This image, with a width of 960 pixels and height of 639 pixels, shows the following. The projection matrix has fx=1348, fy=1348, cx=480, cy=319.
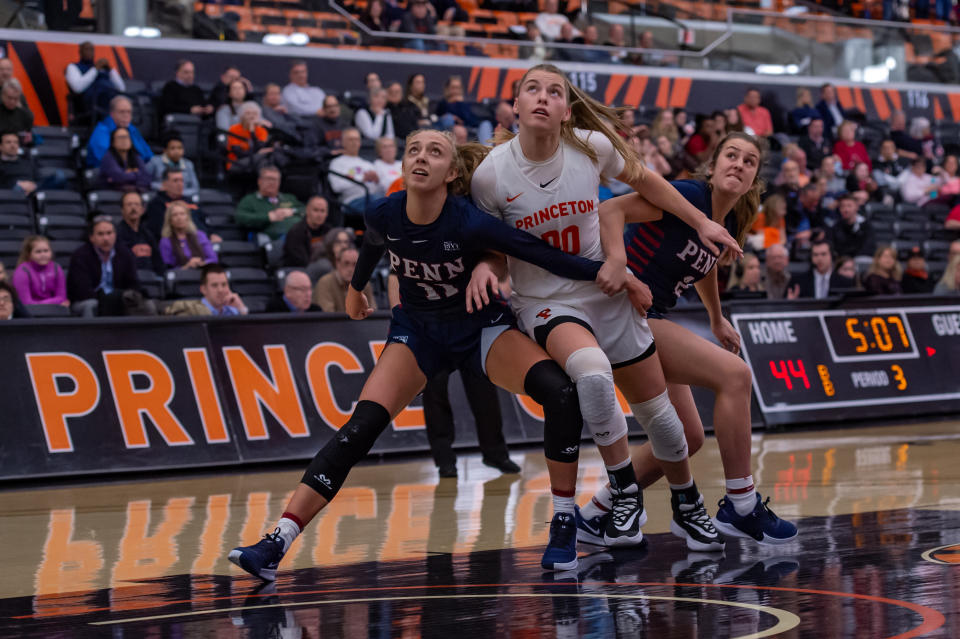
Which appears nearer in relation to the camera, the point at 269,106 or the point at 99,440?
the point at 99,440

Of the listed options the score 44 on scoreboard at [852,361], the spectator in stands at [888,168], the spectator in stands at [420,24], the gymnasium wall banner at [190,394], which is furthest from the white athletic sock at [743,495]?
the spectator in stands at [888,168]

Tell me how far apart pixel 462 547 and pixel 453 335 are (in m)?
1.21

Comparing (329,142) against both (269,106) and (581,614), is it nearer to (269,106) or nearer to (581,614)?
(269,106)

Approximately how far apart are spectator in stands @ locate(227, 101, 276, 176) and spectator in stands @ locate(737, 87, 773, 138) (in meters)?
8.43

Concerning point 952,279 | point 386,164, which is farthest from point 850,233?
point 386,164

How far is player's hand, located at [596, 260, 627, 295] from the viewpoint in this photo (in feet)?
18.9

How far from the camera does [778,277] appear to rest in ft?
50.0

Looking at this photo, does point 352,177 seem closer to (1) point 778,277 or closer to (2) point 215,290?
(2) point 215,290

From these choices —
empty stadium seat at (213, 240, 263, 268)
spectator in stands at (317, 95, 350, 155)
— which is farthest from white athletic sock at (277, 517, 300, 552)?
spectator in stands at (317, 95, 350, 155)

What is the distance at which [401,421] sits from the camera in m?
11.7

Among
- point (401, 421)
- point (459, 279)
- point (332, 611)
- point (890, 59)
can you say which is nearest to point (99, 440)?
point (401, 421)

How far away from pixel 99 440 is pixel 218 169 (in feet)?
20.8

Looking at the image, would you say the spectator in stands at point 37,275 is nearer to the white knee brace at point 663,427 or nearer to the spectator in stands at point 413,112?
the spectator in stands at point 413,112

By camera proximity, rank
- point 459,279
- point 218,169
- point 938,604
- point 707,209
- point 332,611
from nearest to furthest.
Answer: point 938,604
point 332,611
point 459,279
point 707,209
point 218,169
